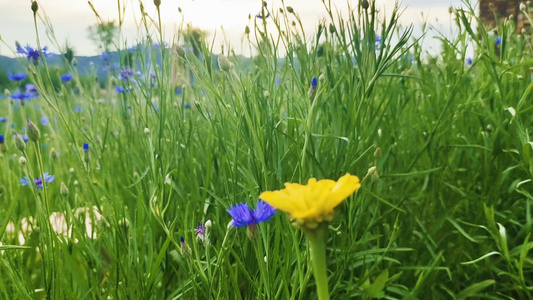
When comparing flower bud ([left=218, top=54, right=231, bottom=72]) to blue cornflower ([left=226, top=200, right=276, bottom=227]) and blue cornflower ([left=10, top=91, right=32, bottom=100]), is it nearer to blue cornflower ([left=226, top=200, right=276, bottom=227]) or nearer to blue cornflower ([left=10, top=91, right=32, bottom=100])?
blue cornflower ([left=226, top=200, right=276, bottom=227])

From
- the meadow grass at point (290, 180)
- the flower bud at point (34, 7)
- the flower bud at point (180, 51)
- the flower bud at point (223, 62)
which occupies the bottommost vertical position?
the meadow grass at point (290, 180)

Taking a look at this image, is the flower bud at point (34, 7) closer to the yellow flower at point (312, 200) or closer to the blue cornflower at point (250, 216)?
the blue cornflower at point (250, 216)

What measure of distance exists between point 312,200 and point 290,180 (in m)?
0.51

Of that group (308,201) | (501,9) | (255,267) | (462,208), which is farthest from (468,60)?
(501,9)

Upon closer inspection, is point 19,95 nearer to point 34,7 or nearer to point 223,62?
point 34,7

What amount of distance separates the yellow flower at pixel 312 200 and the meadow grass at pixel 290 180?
0.29 metres

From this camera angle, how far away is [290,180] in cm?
95

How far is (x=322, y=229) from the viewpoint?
0.44 meters

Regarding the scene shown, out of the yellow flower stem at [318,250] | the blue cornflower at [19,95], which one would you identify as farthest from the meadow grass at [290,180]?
the blue cornflower at [19,95]

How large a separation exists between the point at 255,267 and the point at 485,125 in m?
0.79

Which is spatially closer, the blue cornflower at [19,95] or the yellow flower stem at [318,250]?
the yellow flower stem at [318,250]

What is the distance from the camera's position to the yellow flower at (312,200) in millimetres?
433

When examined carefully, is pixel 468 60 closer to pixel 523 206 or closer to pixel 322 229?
pixel 523 206

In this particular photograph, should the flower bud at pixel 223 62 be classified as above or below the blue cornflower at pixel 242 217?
above
